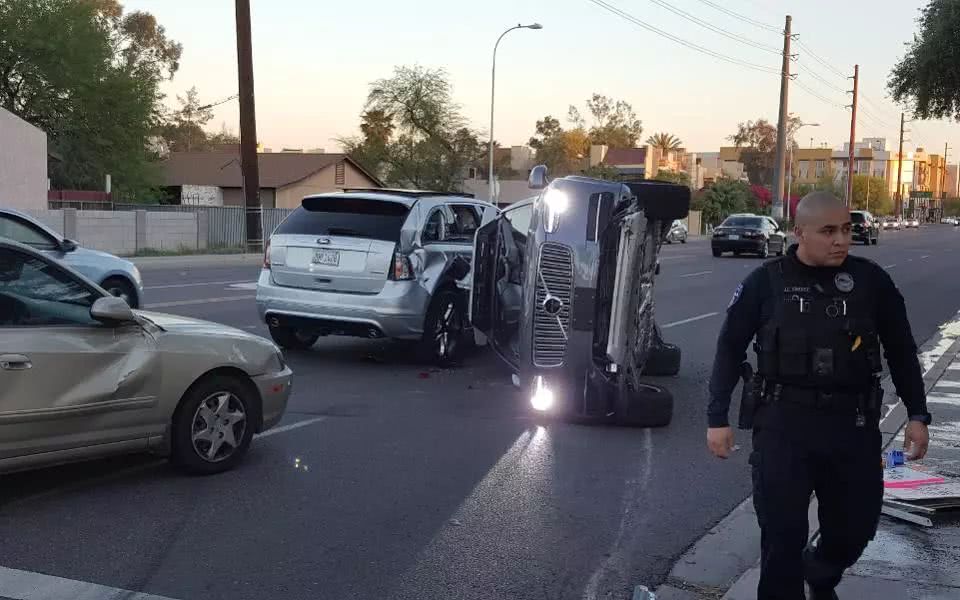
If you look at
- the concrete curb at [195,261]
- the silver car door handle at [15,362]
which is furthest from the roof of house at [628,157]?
the silver car door handle at [15,362]

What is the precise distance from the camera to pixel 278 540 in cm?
530

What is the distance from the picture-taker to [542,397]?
8023 millimetres

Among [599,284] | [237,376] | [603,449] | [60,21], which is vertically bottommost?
[603,449]

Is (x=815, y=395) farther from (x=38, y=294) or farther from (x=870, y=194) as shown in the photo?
(x=870, y=194)

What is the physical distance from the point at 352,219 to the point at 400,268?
2.47ft

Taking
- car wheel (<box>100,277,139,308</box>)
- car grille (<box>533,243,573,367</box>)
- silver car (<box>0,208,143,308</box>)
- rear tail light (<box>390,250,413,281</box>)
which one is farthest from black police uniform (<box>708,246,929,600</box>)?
car wheel (<box>100,277,139,308</box>)

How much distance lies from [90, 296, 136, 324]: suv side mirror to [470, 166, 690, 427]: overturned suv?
3.05 meters

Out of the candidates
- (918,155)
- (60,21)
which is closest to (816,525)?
(60,21)

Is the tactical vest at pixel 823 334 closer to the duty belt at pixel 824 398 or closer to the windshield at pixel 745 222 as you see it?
the duty belt at pixel 824 398

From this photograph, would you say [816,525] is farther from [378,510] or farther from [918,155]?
[918,155]

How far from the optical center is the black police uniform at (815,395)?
382 cm

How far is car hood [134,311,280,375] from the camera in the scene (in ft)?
20.1

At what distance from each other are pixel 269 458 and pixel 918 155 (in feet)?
667

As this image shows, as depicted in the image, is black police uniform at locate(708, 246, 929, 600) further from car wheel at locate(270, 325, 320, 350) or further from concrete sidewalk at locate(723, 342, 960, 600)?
car wheel at locate(270, 325, 320, 350)
